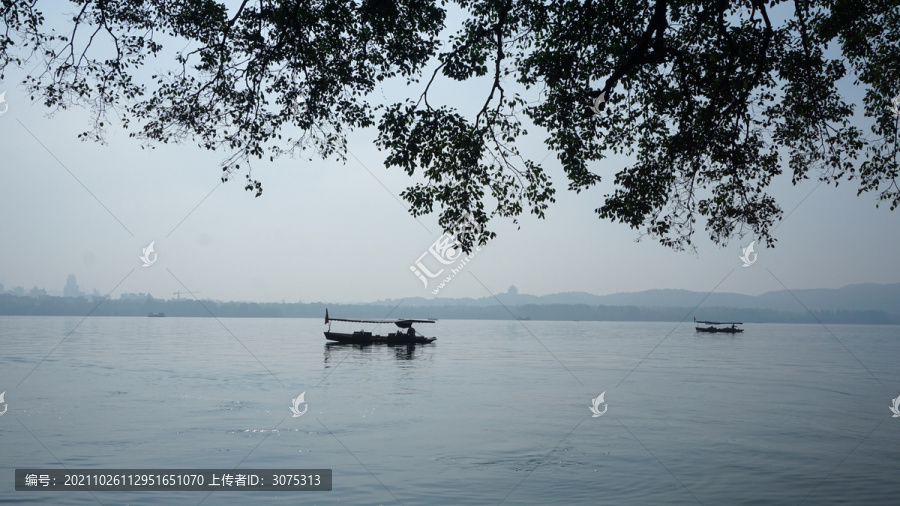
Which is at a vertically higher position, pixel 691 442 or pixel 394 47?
pixel 394 47

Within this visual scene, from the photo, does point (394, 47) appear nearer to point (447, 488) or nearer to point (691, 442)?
point (447, 488)

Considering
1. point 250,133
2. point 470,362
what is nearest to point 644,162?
point 250,133

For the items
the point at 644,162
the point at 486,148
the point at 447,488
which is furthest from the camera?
the point at 447,488

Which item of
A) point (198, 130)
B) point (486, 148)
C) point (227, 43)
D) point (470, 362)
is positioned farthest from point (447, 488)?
point (470, 362)

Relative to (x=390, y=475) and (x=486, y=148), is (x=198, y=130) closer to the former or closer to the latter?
(x=486, y=148)

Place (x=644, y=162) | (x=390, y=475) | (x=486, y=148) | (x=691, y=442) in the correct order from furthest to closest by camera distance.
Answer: (x=691, y=442), (x=390, y=475), (x=644, y=162), (x=486, y=148)

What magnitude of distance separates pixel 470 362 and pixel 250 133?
172ft

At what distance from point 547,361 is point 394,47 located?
55.1m

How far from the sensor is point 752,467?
1945cm

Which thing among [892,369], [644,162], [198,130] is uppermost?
[198,130]

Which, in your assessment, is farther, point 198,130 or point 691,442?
point 691,442

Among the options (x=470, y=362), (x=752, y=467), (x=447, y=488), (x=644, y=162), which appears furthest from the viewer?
(x=470, y=362)

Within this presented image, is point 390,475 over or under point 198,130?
under

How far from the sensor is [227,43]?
528 inches
